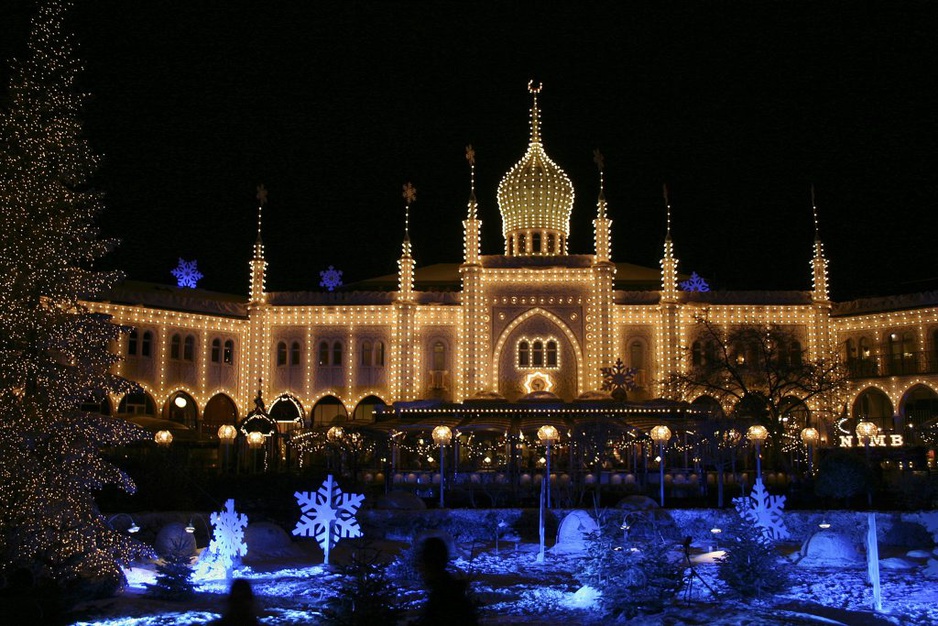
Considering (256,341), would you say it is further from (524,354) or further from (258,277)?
(524,354)

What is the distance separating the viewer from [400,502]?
961 inches

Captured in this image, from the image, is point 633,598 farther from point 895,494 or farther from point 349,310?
point 349,310

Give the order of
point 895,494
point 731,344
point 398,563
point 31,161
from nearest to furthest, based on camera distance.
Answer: point 31,161 < point 398,563 < point 895,494 < point 731,344

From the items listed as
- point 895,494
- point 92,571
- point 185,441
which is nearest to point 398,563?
point 92,571

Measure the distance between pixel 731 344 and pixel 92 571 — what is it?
34894 millimetres

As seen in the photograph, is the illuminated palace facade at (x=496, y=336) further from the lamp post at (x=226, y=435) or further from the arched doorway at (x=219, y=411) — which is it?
the lamp post at (x=226, y=435)

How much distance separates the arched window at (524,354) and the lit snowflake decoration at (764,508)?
81.0 feet

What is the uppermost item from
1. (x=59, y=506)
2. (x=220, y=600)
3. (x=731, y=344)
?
(x=731, y=344)

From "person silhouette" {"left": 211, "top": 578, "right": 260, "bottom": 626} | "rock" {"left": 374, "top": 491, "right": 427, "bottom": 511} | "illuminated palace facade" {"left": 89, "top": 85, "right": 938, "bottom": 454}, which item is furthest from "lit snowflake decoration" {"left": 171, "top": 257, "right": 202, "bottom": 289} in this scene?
"person silhouette" {"left": 211, "top": 578, "right": 260, "bottom": 626}

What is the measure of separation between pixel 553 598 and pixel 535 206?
34980 mm

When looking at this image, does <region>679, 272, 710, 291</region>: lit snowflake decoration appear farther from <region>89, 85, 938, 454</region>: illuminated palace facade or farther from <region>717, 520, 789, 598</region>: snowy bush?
<region>717, 520, 789, 598</region>: snowy bush

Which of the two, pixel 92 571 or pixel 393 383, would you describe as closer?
pixel 92 571

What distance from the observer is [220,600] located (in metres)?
15.5

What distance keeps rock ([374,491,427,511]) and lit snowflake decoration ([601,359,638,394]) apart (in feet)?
63.2
